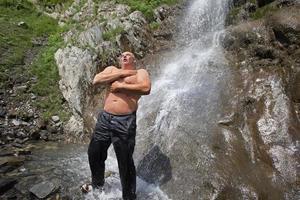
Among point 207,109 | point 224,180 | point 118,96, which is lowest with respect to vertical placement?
point 224,180

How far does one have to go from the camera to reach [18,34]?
18.5 m

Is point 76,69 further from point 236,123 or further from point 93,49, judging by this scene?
point 236,123

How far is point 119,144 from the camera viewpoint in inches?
286

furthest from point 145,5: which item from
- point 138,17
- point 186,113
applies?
point 186,113

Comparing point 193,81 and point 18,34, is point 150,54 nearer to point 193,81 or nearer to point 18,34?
point 193,81

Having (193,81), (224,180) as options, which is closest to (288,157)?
(224,180)

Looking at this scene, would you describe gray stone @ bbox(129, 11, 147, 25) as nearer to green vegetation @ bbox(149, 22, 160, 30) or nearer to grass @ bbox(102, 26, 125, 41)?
green vegetation @ bbox(149, 22, 160, 30)

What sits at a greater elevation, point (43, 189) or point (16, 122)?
point (16, 122)

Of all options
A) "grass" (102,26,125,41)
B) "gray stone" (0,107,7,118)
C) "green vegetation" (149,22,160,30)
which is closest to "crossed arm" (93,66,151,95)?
"gray stone" (0,107,7,118)

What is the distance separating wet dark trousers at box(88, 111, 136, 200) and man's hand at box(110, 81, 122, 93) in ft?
1.44

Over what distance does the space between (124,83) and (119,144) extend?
108cm

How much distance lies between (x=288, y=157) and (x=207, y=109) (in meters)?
2.33

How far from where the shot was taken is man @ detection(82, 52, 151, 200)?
7.28 meters

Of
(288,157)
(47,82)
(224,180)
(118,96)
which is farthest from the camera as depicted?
(47,82)
